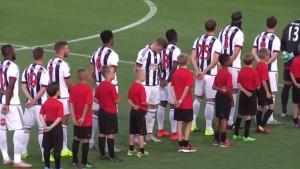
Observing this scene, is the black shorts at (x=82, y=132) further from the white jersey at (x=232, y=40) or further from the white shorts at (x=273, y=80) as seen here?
the white shorts at (x=273, y=80)

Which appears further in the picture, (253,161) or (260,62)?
(260,62)

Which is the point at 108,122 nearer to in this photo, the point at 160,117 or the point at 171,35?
the point at 160,117

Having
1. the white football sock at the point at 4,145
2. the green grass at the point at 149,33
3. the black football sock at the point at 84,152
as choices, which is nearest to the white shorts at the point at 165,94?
the green grass at the point at 149,33

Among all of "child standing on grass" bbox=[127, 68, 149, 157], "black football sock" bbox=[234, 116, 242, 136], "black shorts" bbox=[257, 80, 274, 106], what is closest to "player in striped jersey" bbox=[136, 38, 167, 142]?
"child standing on grass" bbox=[127, 68, 149, 157]

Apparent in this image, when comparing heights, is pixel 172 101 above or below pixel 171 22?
below

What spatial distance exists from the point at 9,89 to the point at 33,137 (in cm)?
254

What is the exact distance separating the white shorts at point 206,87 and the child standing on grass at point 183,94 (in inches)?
66.1

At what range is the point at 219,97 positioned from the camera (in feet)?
61.4

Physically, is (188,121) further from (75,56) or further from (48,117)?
(75,56)

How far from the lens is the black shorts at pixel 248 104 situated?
19047mm

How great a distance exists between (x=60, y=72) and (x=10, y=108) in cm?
128

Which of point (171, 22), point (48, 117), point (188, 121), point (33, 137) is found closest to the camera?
point (48, 117)

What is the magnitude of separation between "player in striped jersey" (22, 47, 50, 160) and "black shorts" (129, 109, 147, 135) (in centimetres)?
175

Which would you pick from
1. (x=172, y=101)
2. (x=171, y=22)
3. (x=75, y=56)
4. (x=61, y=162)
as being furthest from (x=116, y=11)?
(x=61, y=162)
